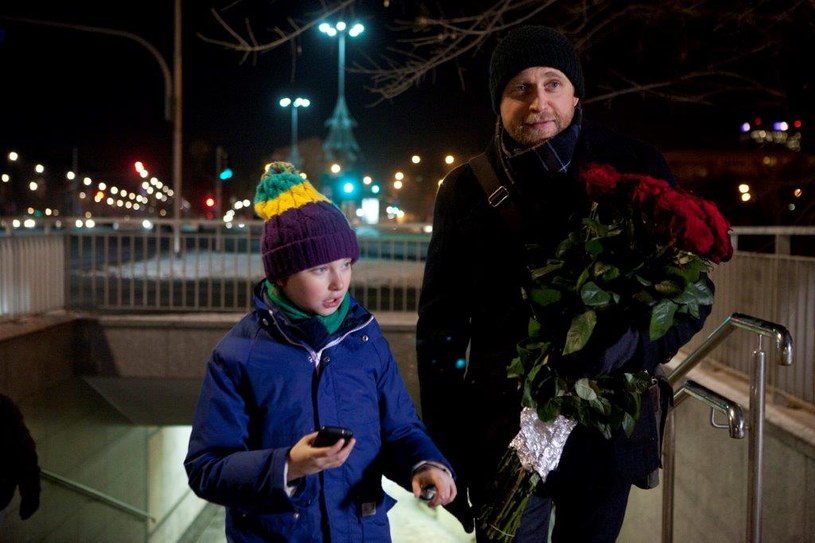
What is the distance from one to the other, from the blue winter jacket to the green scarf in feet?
0.10

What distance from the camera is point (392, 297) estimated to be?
8703mm

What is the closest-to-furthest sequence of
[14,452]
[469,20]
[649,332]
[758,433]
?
[649,332]
[758,433]
[14,452]
[469,20]

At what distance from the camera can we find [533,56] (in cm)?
226

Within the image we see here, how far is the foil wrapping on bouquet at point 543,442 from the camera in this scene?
6.84 feet

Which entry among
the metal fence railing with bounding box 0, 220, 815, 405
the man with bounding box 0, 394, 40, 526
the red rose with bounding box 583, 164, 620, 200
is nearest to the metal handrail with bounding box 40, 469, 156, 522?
the metal fence railing with bounding box 0, 220, 815, 405

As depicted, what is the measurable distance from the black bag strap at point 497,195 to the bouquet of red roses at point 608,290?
0.19 metres

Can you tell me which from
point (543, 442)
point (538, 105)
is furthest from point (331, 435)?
point (538, 105)

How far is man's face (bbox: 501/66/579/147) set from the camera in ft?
7.34

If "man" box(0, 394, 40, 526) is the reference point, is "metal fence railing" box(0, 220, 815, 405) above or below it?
above

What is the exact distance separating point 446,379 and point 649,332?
69cm

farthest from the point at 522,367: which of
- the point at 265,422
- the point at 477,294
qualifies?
the point at 265,422

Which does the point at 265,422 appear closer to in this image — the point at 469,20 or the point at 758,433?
the point at 758,433

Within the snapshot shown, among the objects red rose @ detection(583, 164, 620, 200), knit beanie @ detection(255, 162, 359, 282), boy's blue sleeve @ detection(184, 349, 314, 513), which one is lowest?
boy's blue sleeve @ detection(184, 349, 314, 513)

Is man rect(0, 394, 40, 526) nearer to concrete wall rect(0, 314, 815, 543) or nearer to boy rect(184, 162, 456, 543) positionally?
concrete wall rect(0, 314, 815, 543)
